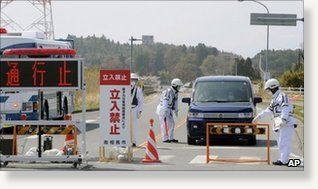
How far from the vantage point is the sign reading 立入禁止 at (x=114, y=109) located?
15.1 metres

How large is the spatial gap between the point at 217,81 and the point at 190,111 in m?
1.46

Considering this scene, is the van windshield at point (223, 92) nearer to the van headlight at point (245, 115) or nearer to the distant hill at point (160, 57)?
the van headlight at point (245, 115)

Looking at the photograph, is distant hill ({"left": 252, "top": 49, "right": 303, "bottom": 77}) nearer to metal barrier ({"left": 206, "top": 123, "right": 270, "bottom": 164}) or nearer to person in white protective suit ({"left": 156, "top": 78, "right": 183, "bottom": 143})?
person in white protective suit ({"left": 156, "top": 78, "right": 183, "bottom": 143})

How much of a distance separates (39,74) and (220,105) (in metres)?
6.40

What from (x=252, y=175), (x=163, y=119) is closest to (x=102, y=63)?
(x=163, y=119)

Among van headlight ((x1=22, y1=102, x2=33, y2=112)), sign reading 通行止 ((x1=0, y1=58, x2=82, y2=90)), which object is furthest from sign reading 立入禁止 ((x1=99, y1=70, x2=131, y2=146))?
van headlight ((x1=22, y1=102, x2=33, y2=112))

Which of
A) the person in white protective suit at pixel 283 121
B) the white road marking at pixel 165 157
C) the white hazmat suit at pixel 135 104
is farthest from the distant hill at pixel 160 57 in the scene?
the person in white protective suit at pixel 283 121

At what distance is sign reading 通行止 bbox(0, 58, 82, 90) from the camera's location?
14336 mm

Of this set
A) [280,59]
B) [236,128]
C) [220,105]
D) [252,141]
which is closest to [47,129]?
[236,128]

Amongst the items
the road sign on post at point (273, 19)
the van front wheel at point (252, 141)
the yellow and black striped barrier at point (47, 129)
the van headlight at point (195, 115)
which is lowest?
the van front wheel at point (252, 141)

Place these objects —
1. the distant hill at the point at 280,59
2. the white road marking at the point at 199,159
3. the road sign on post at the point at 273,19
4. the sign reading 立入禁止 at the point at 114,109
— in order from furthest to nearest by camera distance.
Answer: the distant hill at the point at 280,59 < the road sign on post at the point at 273,19 < the white road marking at the point at 199,159 < the sign reading 立入禁止 at the point at 114,109

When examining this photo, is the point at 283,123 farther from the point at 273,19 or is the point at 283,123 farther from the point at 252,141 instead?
the point at 252,141

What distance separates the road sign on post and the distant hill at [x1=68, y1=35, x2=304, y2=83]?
81cm

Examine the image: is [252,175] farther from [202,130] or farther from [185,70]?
[185,70]
